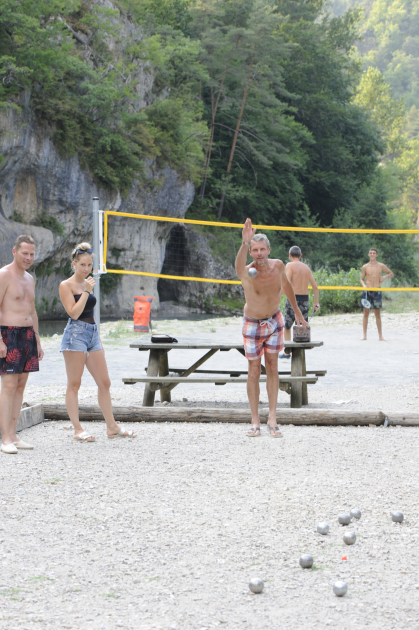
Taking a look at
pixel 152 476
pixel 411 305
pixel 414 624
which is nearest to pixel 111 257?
pixel 411 305

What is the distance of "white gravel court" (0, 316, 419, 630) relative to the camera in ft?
8.13

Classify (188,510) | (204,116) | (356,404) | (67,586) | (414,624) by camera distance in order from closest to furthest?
(414,624) < (67,586) < (188,510) < (356,404) < (204,116)

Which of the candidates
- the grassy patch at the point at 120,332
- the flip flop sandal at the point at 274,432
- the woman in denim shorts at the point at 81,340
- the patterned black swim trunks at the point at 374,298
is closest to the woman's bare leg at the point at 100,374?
the woman in denim shorts at the point at 81,340

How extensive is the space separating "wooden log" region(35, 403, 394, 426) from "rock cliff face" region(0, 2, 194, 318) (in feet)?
56.8

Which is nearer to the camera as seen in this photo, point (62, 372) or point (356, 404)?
point (356, 404)

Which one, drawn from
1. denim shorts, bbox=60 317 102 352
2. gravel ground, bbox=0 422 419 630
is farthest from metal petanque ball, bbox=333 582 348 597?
denim shorts, bbox=60 317 102 352

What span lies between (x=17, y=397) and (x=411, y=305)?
17794 millimetres

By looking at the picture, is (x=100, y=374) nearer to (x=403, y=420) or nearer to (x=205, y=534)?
(x=205, y=534)

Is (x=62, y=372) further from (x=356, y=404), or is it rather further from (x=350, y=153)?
(x=350, y=153)

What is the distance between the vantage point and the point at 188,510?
11.7ft

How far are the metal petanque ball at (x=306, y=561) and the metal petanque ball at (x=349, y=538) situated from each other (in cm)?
33

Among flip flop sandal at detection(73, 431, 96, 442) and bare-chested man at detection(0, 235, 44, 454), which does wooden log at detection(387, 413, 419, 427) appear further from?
bare-chested man at detection(0, 235, 44, 454)

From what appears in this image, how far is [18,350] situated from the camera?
15.9ft

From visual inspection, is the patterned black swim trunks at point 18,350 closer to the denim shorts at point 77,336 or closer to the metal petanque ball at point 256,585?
the denim shorts at point 77,336
